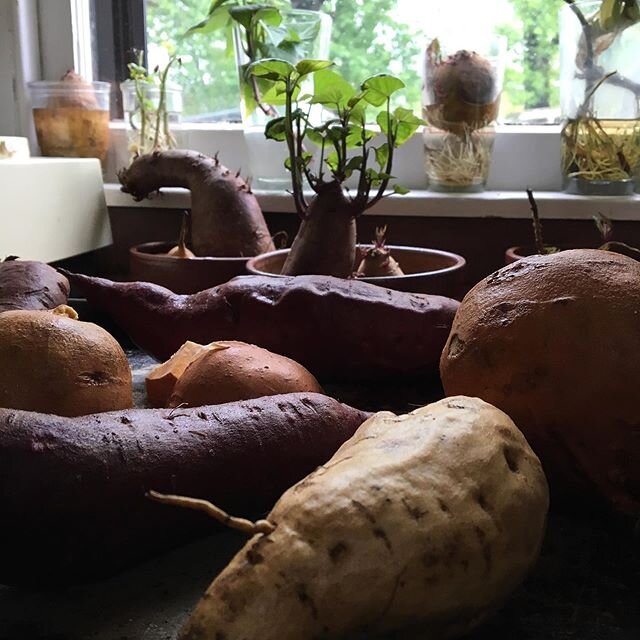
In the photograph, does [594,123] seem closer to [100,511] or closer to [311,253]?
[311,253]

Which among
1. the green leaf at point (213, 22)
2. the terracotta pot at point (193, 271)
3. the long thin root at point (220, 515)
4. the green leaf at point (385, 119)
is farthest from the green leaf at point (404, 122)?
the long thin root at point (220, 515)

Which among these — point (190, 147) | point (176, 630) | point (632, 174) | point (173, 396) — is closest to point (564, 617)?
point (176, 630)

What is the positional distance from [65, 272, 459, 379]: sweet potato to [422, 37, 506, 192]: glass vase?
1.49ft

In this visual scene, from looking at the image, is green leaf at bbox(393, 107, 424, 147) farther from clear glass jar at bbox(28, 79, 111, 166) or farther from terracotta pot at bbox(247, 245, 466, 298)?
clear glass jar at bbox(28, 79, 111, 166)

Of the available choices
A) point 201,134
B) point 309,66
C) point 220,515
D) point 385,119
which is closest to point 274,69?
point 309,66

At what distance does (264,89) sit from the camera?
110cm

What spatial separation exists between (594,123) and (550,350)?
70cm

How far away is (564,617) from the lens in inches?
16.3

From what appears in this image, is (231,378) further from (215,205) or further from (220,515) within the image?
(215,205)

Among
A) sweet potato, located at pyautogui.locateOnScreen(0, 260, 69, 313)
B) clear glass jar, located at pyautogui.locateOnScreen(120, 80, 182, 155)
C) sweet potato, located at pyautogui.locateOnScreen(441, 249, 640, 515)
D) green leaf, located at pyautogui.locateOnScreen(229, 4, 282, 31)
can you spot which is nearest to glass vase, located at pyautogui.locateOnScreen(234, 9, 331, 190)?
green leaf, located at pyautogui.locateOnScreen(229, 4, 282, 31)

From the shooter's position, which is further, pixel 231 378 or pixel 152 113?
pixel 152 113

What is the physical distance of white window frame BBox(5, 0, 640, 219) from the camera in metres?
1.25

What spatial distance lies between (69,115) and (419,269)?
68 cm

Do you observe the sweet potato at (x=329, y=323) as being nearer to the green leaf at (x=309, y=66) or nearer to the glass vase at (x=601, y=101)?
the green leaf at (x=309, y=66)
